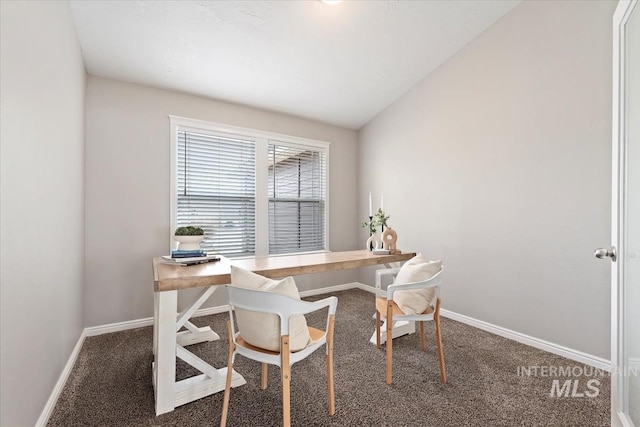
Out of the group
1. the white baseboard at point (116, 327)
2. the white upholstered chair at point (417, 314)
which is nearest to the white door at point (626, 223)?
the white upholstered chair at point (417, 314)

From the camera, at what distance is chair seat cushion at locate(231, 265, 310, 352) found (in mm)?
1377

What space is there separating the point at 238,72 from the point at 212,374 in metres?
2.65

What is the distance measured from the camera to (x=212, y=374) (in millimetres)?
1897

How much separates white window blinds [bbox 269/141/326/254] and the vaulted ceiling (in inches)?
31.3

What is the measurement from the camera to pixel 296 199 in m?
4.03

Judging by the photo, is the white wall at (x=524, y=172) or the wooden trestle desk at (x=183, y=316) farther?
the white wall at (x=524, y=172)

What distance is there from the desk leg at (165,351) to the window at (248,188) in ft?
5.44

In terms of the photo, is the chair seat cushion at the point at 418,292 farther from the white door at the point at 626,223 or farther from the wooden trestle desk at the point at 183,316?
the white door at the point at 626,223

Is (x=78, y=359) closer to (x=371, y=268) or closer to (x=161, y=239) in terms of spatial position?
(x=161, y=239)

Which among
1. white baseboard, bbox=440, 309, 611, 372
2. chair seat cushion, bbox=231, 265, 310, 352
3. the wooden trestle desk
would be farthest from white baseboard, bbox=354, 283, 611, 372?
chair seat cushion, bbox=231, 265, 310, 352

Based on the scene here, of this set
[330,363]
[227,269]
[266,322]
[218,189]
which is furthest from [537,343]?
[218,189]

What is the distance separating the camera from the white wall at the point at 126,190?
9.04ft

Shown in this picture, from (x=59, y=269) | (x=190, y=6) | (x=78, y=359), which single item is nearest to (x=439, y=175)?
(x=190, y=6)

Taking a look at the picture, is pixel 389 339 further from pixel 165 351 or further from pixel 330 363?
pixel 165 351
